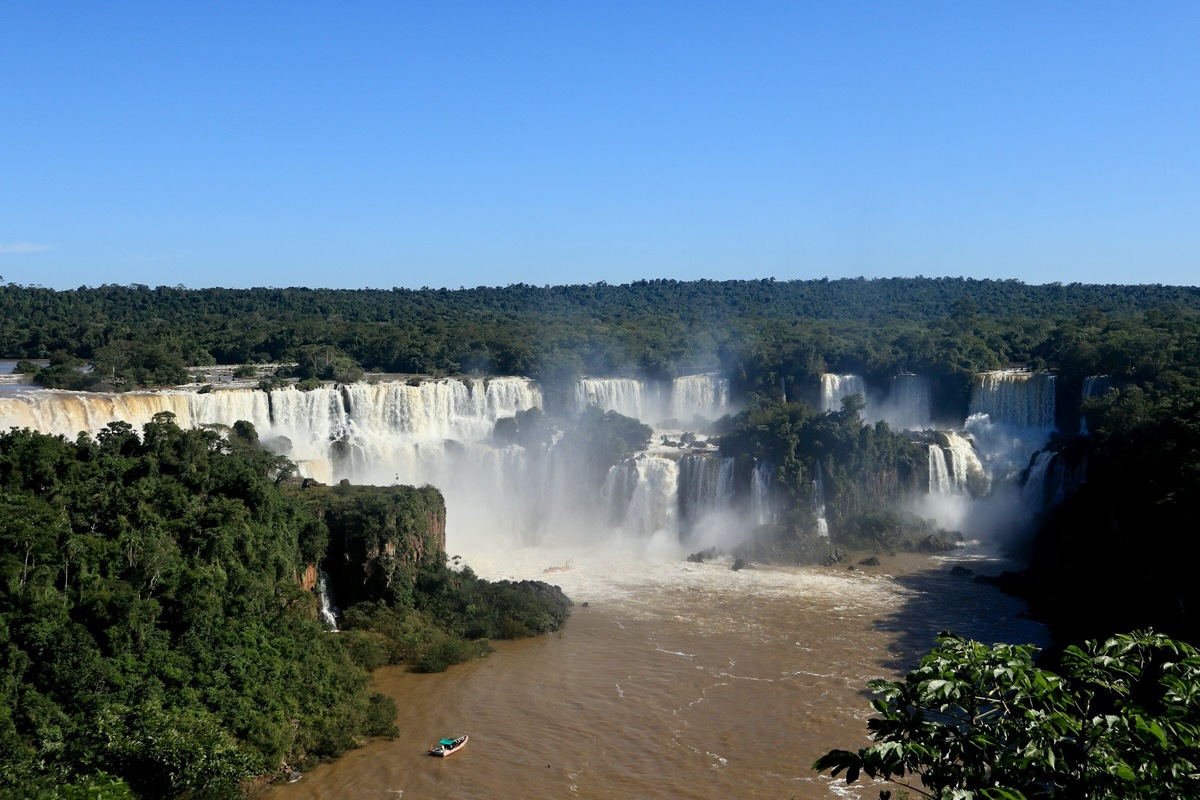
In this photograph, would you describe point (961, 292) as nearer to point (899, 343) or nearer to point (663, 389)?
point (899, 343)

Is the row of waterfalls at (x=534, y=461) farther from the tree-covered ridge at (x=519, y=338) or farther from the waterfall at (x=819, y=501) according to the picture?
the tree-covered ridge at (x=519, y=338)

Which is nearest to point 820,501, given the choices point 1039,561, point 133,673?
point 1039,561

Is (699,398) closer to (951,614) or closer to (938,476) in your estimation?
(938,476)

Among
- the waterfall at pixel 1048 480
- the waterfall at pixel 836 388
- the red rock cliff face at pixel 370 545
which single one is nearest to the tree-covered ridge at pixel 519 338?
the waterfall at pixel 836 388

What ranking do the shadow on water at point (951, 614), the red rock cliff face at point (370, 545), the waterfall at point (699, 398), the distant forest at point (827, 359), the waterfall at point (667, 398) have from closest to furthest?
the shadow on water at point (951, 614), the red rock cliff face at point (370, 545), the distant forest at point (827, 359), the waterfall at point (667, 398), the waterfall at point (699, 398)

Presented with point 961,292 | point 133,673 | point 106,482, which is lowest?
point 133,673

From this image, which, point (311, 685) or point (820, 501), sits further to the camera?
point (820, 501)

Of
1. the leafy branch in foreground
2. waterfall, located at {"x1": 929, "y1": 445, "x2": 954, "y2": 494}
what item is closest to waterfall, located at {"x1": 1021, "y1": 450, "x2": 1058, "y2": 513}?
waterfall, located at {"x1": 929, "y1": 445, "x2": 954, "y2": 494}
